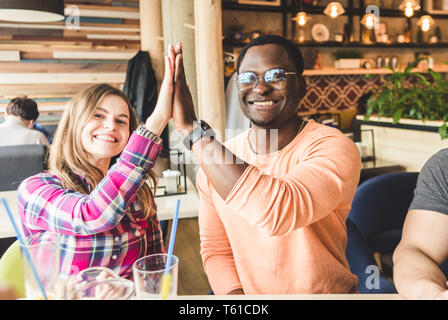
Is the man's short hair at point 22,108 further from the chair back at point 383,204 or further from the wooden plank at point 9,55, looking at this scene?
the chair back at point 383,204

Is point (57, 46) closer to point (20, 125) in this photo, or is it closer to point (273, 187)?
point (20, 125)

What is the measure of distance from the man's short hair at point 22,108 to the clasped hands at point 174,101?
0.26 meters

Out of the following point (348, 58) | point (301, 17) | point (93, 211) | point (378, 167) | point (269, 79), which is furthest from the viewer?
point (348, 58)

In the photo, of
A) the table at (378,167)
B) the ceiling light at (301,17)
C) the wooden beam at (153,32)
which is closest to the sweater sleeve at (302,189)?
the wooden beam at (153,32)

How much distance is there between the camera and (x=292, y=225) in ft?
2.63

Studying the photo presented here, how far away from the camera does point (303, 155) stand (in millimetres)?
1000

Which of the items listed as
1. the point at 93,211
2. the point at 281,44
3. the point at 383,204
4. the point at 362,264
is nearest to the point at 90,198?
the point at 93,211

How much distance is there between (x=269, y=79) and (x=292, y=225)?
0.39 metres

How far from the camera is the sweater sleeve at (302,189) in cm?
75

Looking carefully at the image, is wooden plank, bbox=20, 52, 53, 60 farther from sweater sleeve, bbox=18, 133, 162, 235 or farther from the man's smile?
the man's smile

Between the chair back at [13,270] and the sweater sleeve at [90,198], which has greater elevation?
the sweater sleeve at [90,198]

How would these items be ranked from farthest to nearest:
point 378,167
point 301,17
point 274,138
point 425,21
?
point 301,17 → point 425,21 → point 378,167 → point 274,138
